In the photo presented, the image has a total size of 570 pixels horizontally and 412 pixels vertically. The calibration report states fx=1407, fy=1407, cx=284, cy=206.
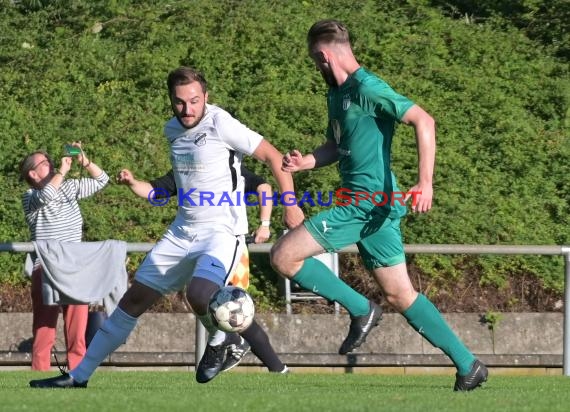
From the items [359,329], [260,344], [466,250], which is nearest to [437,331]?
[359,329]

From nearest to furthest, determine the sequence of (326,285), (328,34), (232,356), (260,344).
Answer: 1. (328,34)
2. (326,285)
3. (232,356)
4. (260,344)

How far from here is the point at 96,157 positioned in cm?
1507

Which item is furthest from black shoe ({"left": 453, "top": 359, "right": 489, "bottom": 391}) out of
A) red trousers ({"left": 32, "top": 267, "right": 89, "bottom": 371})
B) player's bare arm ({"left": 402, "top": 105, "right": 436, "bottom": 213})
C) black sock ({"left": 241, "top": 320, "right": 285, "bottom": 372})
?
red trousers ({"left": 32, "top": 267, "right": 89, "bottom": 371})

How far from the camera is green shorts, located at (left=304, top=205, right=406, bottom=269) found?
319 inches

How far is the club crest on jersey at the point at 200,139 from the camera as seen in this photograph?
846 centimetres

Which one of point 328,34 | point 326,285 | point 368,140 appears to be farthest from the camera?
point 326,285

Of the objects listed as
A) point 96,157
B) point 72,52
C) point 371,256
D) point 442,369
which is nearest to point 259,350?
point 442,369

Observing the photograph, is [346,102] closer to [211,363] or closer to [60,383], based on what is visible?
[211,363]

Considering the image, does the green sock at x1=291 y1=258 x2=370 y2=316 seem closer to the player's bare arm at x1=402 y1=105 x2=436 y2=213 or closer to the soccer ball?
the soccer ball

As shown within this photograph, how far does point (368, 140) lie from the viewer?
812 cm

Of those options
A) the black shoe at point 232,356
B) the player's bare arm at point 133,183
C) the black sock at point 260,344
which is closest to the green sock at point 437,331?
the black shoe at point 232,356

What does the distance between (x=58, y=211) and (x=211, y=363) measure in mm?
3489

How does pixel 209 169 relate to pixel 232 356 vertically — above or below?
above

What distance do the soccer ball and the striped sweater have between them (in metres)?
3.71
